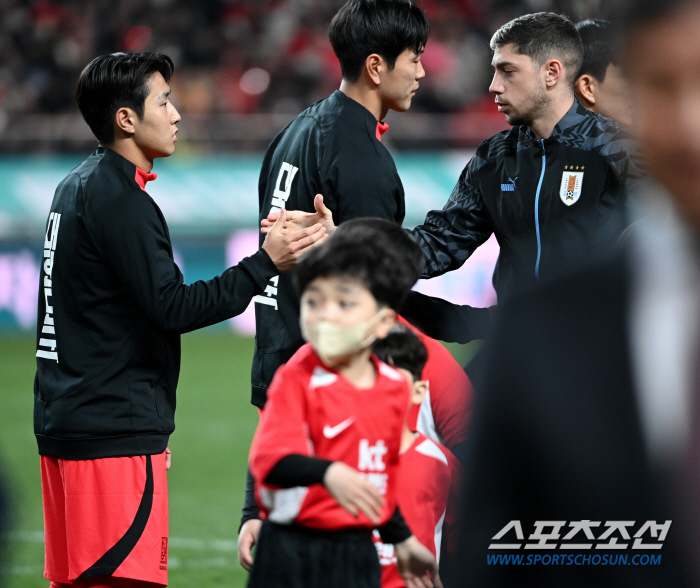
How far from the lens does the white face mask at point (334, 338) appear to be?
2.09 meters

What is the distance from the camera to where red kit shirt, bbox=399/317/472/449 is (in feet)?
8.21

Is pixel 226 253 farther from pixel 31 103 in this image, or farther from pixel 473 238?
pixel 473 238

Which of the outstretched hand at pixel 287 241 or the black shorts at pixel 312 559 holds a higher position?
the outstretched hand at pixel 287 241

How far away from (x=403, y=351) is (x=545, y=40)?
1.32 meters

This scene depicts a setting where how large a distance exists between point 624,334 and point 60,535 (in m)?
2.53

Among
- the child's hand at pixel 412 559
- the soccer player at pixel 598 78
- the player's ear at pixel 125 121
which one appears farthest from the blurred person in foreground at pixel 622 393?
the soccer player at pixel 598 78

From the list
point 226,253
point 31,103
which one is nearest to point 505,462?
point 226,253

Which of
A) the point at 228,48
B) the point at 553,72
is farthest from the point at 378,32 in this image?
the point at 228,48

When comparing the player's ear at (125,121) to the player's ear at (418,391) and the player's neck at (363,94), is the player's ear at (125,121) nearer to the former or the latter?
the player's neck at (363,94)

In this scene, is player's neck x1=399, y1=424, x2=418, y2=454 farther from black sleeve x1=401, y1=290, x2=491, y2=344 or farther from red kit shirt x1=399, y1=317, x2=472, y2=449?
black sleeve x1=401, y1=290, x2=491, y2=344

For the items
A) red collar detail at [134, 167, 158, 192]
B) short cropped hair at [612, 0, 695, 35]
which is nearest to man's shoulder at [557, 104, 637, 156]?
red collar detail at [134, 167, 158, 192]

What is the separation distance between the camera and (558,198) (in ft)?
9.63

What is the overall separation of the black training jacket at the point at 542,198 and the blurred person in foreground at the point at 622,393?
206cm

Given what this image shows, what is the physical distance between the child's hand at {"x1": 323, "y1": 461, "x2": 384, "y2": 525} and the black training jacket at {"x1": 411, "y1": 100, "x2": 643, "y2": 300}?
3.59 feet
